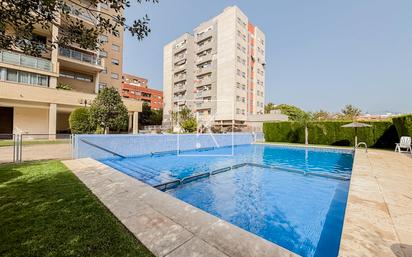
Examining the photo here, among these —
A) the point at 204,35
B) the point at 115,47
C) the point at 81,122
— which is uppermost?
the point at 204,35

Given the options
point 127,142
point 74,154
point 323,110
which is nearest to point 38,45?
point 74,154

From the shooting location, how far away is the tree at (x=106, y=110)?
19.6m

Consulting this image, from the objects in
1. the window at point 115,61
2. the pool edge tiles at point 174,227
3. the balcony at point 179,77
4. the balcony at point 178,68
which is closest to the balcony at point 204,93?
the balcony at point 179,77

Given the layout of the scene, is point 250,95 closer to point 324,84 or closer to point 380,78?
point 324,84

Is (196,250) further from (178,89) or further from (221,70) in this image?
(178,89)

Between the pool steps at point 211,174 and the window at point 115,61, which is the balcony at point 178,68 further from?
the pool steps at point 211,174

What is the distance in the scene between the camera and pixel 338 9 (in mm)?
17406

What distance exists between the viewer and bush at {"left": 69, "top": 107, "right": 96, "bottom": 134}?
65.9 ft

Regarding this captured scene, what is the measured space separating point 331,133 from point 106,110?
2457 cm

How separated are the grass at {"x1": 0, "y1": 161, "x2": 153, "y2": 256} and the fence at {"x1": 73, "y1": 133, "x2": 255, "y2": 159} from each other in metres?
5.44

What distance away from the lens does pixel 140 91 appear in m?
72.8

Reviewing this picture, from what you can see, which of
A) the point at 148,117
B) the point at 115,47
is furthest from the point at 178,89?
the point at 115,47

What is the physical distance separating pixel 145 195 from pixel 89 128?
1952cm

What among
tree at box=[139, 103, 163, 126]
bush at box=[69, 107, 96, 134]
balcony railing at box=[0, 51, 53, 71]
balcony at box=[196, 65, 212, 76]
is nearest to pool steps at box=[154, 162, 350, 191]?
bush at box=[69, 107, 96, 134]
